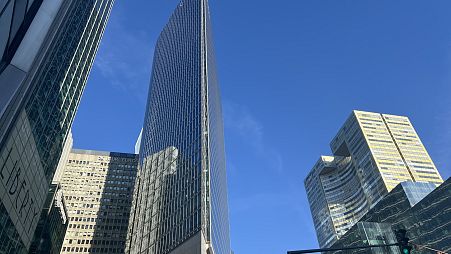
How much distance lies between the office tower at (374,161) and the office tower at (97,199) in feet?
332

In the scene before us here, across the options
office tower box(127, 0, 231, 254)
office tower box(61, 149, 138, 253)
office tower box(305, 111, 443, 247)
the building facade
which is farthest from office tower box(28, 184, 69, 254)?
office tower box(305, 111, 443, 247)

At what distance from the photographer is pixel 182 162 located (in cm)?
11806

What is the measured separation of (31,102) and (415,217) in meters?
86.6

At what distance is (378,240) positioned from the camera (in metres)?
95.9

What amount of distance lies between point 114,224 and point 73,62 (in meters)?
97.6

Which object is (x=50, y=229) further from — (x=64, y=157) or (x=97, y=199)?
(x=64, y=157)

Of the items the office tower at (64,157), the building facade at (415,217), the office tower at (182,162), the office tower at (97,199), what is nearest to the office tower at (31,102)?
the office tower at (182,162)

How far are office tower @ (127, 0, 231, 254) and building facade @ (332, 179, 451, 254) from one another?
39.3 m

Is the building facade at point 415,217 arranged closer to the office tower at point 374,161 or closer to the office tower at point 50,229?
the office tower at point 374,161

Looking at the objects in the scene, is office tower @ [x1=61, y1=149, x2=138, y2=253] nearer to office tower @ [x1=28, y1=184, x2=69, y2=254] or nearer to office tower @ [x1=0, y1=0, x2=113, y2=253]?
office tower @ [x1=28, y1=184, x2=69, y2=254]

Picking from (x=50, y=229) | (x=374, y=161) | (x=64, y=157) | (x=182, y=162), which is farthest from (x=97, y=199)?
(x=374, y=161)

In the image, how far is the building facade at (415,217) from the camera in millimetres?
86188

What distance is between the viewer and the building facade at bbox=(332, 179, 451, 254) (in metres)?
86.2

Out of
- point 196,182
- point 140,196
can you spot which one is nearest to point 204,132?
point 196,182
